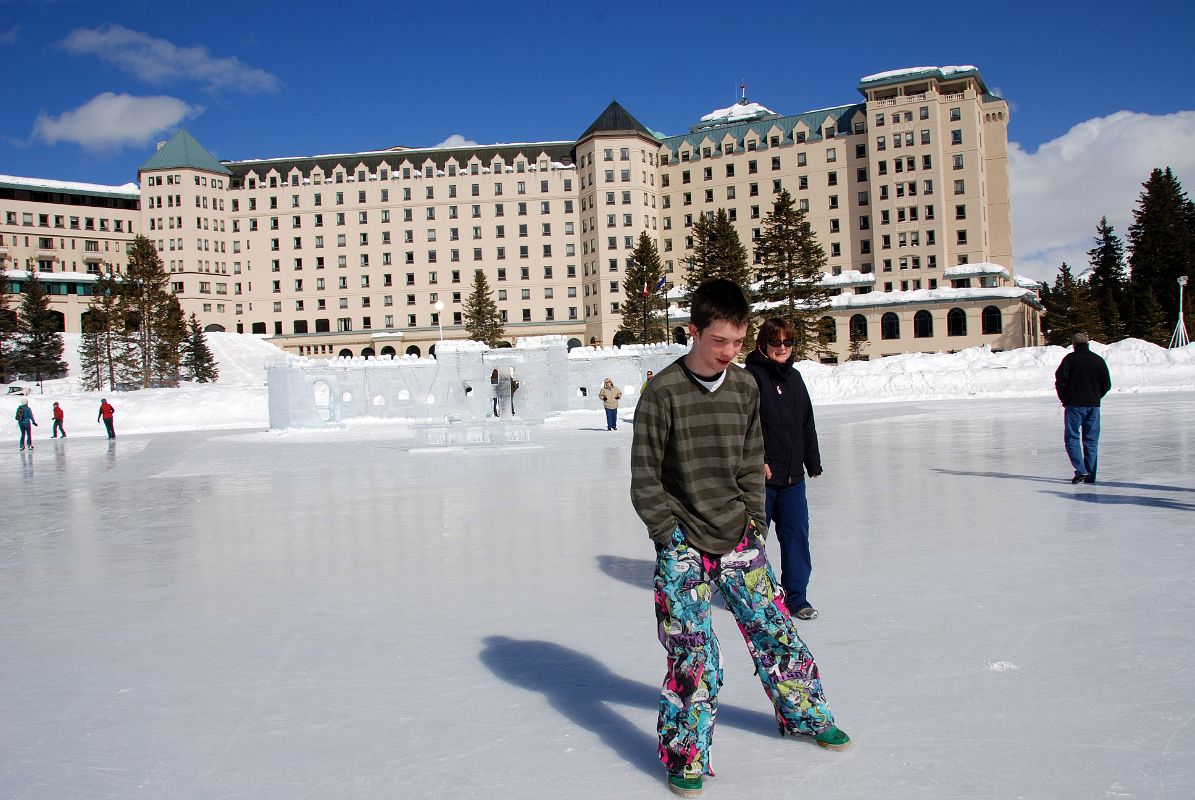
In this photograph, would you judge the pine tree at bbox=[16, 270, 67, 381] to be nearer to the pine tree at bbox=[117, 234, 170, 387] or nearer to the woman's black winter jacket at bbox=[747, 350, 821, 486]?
the pine tree at bbox=[117, 234, 170, 387]

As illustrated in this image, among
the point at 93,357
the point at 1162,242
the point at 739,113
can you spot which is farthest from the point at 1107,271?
the point at 93,357

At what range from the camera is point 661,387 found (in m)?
3.19

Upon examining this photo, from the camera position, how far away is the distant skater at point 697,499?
315cm

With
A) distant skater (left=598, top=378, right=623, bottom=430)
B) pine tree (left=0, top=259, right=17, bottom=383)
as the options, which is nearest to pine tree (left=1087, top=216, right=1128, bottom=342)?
distant skater (left=598, top=378, right=623, bottom=430)

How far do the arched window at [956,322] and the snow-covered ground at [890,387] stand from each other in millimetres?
32824

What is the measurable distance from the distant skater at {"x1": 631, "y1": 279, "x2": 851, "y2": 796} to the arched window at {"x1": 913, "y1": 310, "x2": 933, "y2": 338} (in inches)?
3059

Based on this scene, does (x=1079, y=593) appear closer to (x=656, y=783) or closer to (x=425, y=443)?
(x=656, y=783)

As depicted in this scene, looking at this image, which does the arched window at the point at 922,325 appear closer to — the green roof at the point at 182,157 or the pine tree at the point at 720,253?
the pine tree at the point at 720,253

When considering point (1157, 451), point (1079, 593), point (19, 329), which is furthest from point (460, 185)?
point (1079, 593)

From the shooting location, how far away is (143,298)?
7006cm

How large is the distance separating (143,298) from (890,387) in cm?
5868

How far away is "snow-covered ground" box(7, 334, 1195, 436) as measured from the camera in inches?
1347

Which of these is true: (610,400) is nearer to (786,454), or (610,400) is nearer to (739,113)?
(786,454)

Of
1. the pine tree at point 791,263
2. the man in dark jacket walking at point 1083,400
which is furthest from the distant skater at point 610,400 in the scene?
the pine tree at point 791,263
